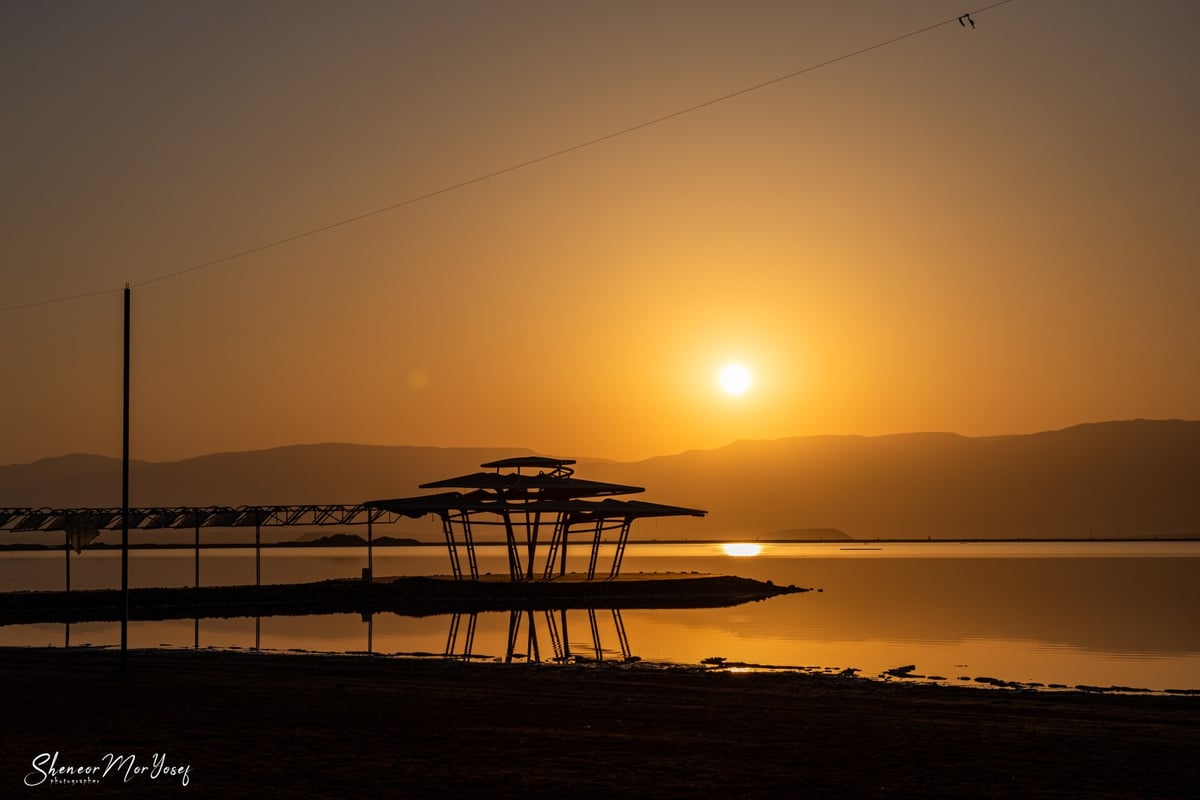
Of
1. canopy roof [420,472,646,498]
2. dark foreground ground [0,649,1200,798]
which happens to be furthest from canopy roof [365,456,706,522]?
dark foreground ground [0,649,1200,798]

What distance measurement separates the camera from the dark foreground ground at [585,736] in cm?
1153

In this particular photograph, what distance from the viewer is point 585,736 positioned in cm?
1448

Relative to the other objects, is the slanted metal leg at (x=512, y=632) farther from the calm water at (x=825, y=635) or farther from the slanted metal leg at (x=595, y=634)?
the slanted metal leg at (x=595, y=634)

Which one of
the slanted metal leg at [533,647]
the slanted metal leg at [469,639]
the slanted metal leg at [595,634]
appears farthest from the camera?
the slanted metal leg at [469,639]

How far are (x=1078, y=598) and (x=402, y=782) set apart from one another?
179 feet

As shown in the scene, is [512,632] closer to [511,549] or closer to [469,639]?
[469,639]

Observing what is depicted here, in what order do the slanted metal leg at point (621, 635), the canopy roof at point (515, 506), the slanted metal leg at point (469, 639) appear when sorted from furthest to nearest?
the canopy roof at point (515, 506)
the slanted metal leg at point (469, 639)
the slanted metal leg at point (621, 635)

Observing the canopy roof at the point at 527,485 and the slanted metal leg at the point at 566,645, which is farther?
the canopy roof at the point at 527,485

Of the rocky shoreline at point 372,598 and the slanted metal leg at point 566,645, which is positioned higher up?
the slanted metal leg at point 566,645

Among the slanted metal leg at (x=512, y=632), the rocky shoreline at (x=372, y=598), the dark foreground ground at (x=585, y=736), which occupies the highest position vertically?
the dark foreground ground at (x=585, y=736)

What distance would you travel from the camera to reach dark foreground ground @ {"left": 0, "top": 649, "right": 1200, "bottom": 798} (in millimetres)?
11531

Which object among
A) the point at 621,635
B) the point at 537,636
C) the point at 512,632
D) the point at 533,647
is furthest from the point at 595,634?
the point at 533,647

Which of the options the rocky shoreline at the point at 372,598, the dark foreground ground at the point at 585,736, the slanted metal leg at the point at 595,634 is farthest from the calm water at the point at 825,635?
the dark foreground ground at the point at 585,736

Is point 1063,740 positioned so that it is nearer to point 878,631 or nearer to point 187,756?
point 187,756
